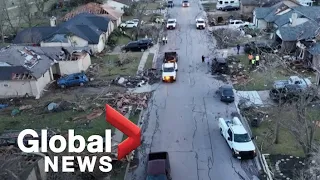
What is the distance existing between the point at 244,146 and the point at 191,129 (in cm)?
440

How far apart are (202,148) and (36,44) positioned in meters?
26.5

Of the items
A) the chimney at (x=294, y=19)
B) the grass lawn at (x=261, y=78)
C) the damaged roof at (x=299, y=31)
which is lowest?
the grass lawn at (x=261, y=78)

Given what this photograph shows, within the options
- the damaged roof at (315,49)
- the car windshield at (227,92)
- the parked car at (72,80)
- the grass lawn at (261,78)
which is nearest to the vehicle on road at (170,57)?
the grass lawn at (261,78)

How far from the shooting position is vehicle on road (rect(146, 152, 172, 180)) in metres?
18.0

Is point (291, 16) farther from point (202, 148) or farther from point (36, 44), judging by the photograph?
point (36, 44)

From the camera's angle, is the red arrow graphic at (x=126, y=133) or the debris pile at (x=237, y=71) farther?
the debris pile at (x=237, y=71)

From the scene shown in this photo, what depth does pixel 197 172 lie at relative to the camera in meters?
19.8

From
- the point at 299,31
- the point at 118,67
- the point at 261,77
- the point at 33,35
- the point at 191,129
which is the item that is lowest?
the point at 191,129

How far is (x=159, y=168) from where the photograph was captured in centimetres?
1845

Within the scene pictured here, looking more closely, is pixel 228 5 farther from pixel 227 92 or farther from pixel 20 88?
pixel 20 88

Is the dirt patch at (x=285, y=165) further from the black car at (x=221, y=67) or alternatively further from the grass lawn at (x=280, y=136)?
the black car at (x=221, y=67)

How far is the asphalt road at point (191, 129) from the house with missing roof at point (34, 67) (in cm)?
876

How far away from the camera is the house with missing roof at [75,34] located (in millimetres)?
39594

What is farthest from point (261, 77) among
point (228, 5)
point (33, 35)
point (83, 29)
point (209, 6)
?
point (209, 6)
